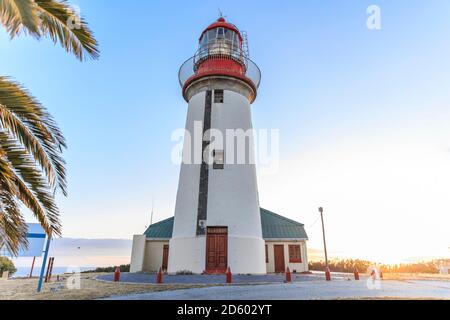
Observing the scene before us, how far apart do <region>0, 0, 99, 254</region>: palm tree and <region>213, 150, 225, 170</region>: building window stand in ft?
30.4

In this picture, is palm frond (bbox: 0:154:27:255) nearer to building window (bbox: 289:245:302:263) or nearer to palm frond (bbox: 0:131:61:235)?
palm frond (bbox: 0:131:61:235)

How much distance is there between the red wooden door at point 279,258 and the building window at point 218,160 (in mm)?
7591

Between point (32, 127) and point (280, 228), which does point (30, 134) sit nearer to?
point (32, 127)

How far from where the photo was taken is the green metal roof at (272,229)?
18.6 meters

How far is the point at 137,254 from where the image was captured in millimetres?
17703

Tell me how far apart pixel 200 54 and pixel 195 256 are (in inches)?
468

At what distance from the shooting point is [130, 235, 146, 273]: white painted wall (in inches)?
688

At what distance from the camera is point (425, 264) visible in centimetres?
2159

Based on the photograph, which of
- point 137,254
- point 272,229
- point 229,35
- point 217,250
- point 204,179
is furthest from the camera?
point 272,229

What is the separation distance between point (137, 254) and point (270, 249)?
880 centimetres

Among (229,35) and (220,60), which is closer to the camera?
(220,60)

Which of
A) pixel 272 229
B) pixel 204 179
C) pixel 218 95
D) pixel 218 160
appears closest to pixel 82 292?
pixel 204 179

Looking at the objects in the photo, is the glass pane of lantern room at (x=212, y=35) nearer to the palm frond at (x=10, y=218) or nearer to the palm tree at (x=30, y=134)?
the palm tree at (x=30, y=134)
